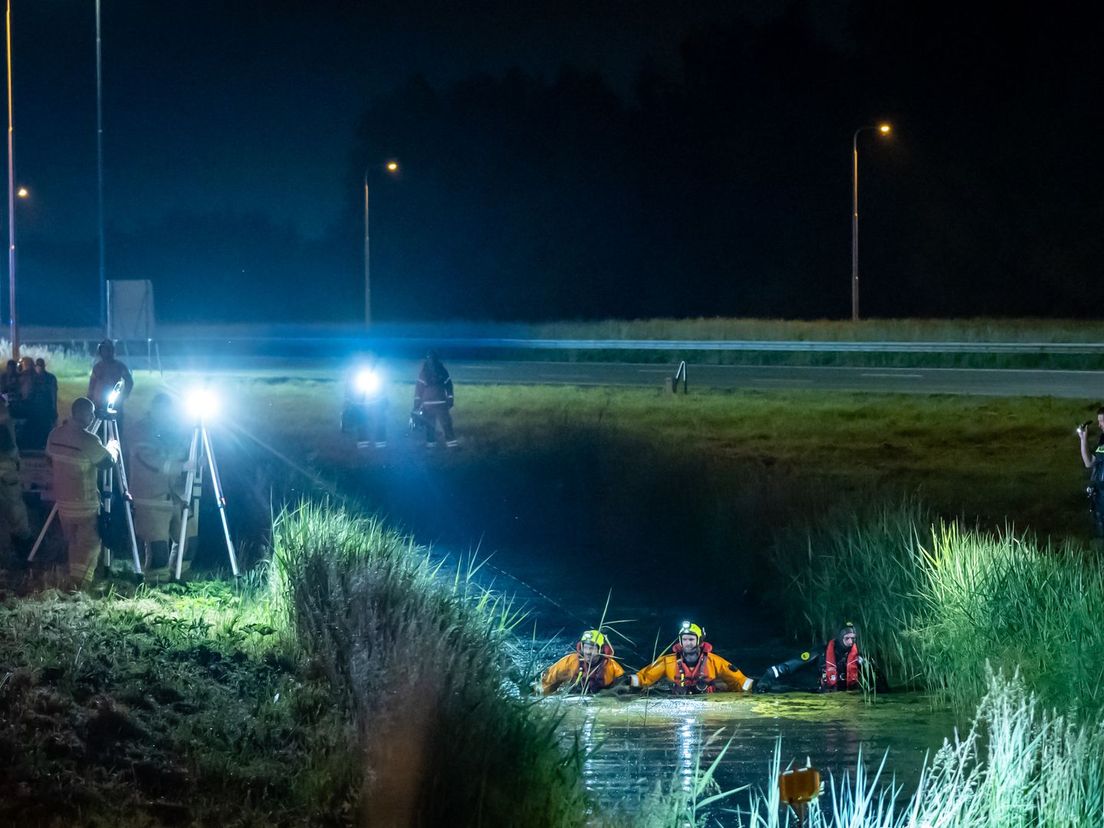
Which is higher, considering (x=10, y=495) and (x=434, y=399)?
(x=434, y=399)

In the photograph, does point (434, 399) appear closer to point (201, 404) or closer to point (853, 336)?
point (201, 404)

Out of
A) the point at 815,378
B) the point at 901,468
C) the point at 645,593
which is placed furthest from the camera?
the point at 815,378

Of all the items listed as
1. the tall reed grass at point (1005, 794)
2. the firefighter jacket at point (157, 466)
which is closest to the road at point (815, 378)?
the firefighter jacket at point (157, 466)

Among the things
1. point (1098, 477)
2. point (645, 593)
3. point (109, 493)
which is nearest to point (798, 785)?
point (109, 493)

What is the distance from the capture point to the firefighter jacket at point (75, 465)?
35.3 ft

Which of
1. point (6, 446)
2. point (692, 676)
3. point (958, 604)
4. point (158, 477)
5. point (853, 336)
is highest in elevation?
point (853, 336)

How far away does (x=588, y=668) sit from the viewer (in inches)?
429

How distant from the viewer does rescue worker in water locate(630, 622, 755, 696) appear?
11680 millimetres

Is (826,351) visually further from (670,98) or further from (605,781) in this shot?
(670,98)

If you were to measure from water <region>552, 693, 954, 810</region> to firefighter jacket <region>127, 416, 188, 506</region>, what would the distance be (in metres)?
4.49

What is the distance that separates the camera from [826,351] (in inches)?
1571

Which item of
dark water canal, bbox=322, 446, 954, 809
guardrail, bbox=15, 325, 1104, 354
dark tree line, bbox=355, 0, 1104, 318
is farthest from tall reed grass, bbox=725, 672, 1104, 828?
dark tree line, bbox=355, 0, 1104, 318

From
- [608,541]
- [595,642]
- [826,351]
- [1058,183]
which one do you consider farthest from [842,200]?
[595,642]

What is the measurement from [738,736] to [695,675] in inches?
122
